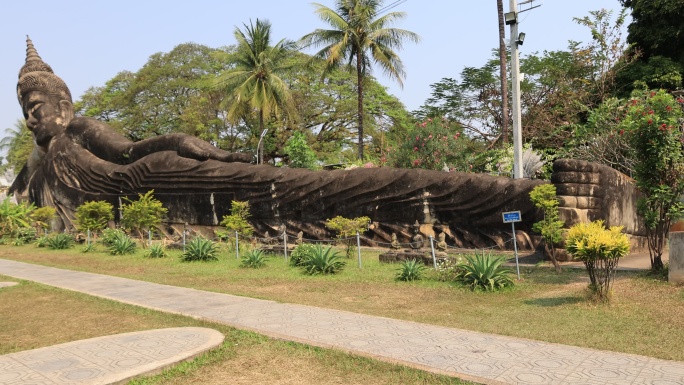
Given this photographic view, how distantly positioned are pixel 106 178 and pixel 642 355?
1696cm

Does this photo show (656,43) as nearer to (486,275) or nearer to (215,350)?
(486,275)

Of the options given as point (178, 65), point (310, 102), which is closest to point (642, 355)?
point (310, 102)

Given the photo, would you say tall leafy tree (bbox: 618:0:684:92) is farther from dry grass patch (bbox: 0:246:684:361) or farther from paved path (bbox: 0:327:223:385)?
paved path (bbox: 0:327:223:385)

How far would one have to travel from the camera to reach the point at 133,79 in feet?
114

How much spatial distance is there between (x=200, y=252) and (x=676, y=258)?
885cm

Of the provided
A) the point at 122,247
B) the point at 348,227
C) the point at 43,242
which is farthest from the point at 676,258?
the point at 43,242

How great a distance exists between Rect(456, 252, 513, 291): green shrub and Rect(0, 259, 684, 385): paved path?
7.47 feet

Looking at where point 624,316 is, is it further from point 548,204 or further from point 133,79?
point 133,79

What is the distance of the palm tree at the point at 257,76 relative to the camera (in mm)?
25281

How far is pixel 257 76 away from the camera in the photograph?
84.0 feet

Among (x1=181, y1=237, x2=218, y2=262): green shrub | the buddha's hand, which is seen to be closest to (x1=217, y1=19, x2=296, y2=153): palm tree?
the buddha's hand

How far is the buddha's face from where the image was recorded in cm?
2020

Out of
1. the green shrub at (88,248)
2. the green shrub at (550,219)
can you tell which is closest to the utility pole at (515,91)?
the green shrub at (550,219)

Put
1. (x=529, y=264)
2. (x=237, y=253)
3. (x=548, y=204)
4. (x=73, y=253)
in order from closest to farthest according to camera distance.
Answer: (x=548, y=204) → (x=529, y=264) → (x=237, y=253) → (x=73, y=253)
